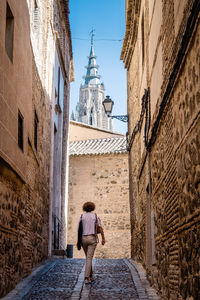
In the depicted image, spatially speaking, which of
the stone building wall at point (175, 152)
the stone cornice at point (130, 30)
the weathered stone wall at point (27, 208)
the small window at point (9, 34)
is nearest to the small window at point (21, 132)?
the weathered stone wall at point (27, 208)

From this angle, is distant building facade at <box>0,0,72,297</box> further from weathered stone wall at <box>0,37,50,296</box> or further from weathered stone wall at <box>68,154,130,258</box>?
weathered stone wall at <box>68,154,130,258</box>

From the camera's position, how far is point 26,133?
8695 millimetres

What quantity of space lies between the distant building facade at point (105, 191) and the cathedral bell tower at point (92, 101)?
60933 mm

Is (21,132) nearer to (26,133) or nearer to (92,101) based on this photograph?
(26,133)

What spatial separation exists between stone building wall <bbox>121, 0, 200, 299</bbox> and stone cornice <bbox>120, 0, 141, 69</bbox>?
3.25 m

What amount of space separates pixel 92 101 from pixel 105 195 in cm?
6839

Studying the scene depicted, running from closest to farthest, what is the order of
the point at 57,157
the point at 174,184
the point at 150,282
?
the point at 174,184 < the point at 150,282 < the point at 57,157

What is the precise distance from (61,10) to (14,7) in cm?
1048

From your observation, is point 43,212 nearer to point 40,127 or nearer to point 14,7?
point 40,127

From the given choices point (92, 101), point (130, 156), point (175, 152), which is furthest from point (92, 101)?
point (175, 152)

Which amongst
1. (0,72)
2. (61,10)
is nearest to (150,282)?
(0,72)

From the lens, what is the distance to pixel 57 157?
17.1m

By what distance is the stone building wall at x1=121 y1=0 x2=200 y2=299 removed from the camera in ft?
14.6

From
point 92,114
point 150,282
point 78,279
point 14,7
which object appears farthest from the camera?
point 92,114
